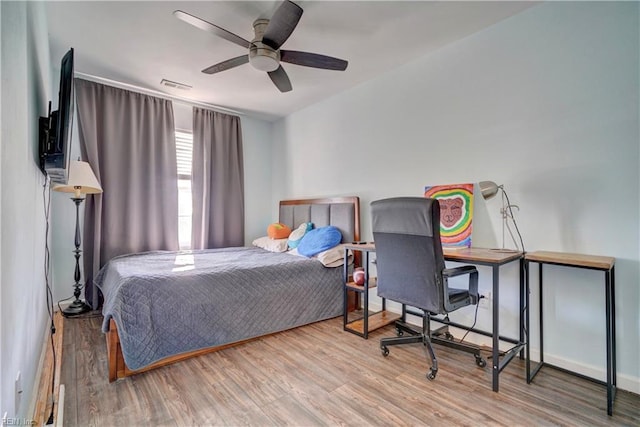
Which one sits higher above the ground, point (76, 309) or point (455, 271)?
point (455, 271)

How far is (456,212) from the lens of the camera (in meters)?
2.51

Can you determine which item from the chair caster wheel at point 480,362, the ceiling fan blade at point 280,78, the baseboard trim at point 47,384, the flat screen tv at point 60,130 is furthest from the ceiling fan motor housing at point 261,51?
the chair caster wheel at point 480,362

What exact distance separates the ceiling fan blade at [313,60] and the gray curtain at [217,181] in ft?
7.04

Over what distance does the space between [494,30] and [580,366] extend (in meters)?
2.48

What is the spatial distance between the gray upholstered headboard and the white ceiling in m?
1.36

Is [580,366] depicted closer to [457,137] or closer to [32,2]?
[457,137]

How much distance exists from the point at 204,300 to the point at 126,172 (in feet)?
6.92

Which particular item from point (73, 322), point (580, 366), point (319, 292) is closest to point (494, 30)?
point (580, 366)

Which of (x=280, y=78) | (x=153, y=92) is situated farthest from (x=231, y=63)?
(x=153, y=92)

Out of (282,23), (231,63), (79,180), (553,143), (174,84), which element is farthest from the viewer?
(174,84)

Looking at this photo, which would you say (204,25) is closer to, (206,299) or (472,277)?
(206,299)

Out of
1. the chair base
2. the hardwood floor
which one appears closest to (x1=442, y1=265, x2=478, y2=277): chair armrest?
the chair base

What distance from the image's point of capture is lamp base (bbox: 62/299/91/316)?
2969mm

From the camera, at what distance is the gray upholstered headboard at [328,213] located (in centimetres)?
327
